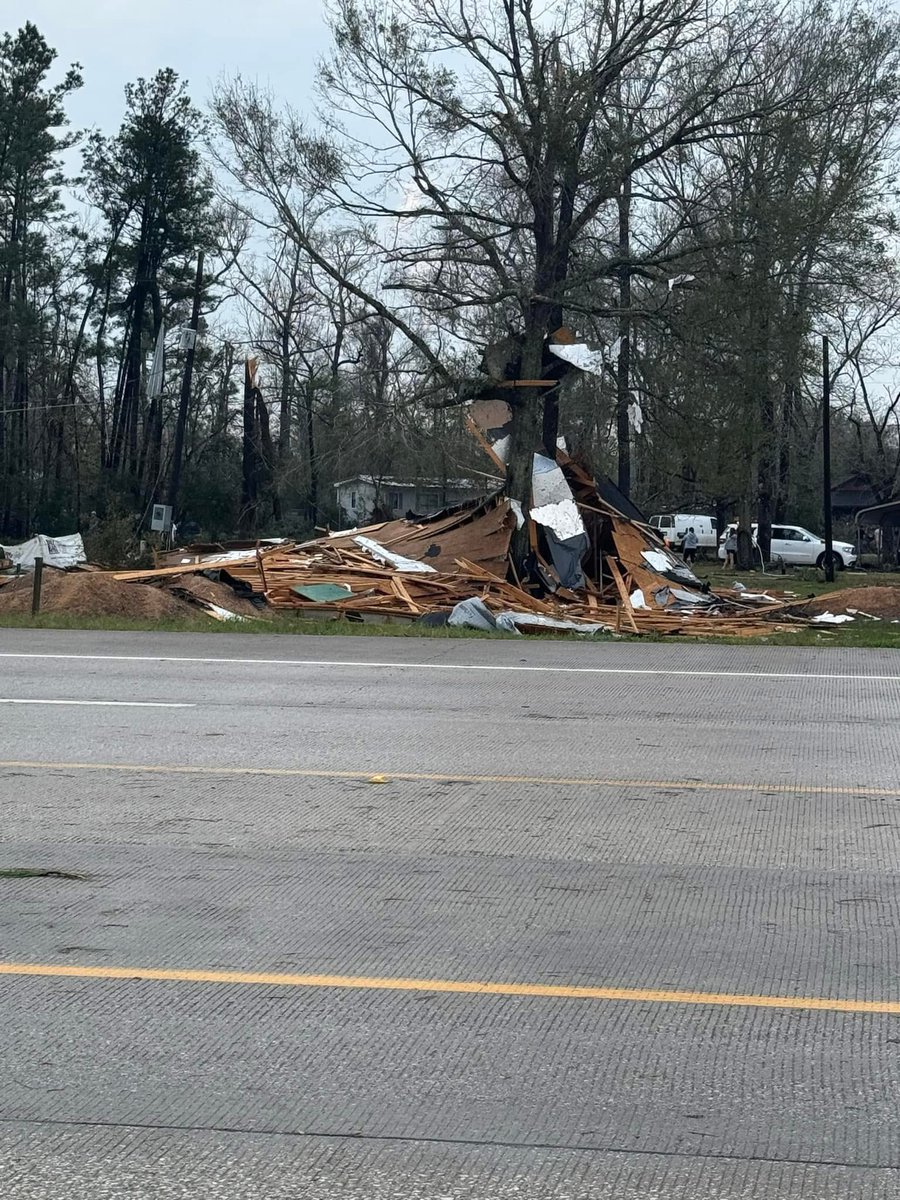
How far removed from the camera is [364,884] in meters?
6.30

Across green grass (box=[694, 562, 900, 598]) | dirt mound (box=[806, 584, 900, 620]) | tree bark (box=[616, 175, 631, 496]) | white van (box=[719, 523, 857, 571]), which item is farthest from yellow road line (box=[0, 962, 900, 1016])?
white van (box=[719, 523, 857, 571])

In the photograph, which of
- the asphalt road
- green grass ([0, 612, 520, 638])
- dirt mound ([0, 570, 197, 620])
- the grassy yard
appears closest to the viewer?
the asphalt road

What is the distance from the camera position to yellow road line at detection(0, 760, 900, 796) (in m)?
8.58

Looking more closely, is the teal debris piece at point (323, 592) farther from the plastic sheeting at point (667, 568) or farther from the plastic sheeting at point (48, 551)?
the plastic sheeting at point (48, 551)

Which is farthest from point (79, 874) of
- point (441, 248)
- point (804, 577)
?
point (804, 577)

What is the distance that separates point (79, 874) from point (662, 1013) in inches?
117

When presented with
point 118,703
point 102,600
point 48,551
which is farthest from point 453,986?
point 48,551

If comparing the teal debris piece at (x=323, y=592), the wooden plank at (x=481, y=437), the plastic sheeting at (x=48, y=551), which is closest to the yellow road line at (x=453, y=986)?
the teal debris piece at (x=323, y=592)

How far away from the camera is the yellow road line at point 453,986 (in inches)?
189

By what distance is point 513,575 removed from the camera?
26125 mm

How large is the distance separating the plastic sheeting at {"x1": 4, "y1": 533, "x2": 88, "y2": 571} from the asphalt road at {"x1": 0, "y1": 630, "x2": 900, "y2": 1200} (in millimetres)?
22452

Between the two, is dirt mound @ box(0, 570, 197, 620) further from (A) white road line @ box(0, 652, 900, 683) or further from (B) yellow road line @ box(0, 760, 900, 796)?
(B) yellow road line @ box(0, 760, 900, 796)

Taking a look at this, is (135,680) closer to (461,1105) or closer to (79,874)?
(79,874)

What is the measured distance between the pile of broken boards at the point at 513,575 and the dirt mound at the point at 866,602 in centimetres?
83
